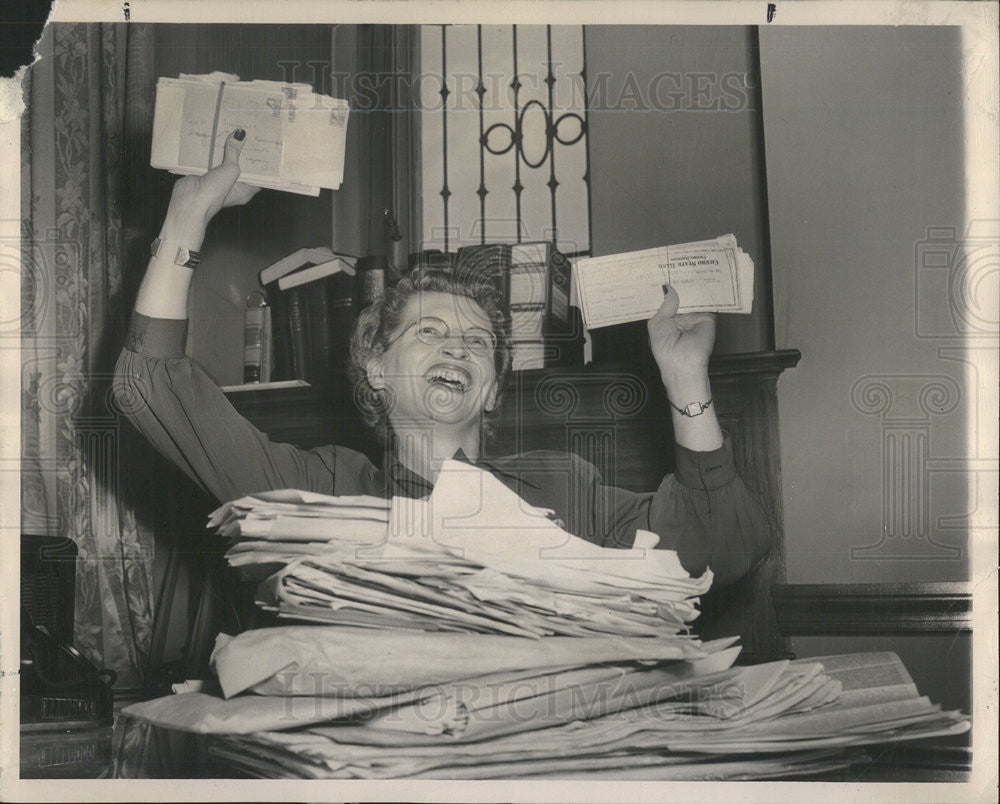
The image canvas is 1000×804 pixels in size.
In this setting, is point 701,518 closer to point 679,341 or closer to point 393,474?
point 679,341

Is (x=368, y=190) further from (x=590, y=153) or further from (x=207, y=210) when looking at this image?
(x=590, y=153)

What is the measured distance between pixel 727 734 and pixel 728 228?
89 cm

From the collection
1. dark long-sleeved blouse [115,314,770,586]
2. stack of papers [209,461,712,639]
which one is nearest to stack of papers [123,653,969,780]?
stack of papers [209,461,712,639]

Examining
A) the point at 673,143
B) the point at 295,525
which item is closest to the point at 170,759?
the point at 295,525

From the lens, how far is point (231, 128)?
190 cm

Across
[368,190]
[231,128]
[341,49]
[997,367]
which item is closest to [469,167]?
[368,190]

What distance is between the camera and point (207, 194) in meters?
1.88

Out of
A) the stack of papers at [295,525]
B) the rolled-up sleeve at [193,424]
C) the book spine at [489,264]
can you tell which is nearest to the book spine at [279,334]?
the rolled-up sleeve at [193,424]

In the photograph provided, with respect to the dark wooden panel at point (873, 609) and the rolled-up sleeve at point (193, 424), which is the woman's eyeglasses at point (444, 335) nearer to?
the rolled-up sleeve at point (193, 424)

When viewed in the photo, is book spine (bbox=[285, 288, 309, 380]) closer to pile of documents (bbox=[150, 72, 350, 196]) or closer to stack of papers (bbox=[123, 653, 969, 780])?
pile of documents (bbox=[150, 72, 350, 196])

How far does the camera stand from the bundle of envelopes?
175cm

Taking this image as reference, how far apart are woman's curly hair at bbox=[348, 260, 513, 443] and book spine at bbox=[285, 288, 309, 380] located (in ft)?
0.30

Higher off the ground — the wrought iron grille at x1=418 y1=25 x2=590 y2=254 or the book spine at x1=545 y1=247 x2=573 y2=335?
the wrought iron grille at x1=418 y1=25 x2=590 y2=254

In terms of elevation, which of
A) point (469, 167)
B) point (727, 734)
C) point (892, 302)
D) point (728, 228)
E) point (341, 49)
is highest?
point (341, 49)
